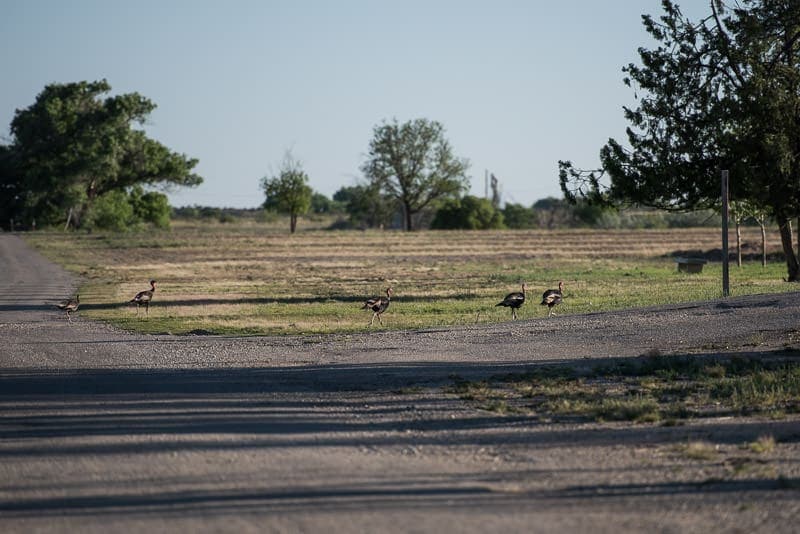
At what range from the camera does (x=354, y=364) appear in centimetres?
1627

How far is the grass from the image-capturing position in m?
11.4

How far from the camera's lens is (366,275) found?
4438cm

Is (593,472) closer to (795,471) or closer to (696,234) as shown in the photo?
(795,471)

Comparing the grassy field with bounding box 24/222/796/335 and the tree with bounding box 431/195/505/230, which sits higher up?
the tree with bounding box 431/195/505/230

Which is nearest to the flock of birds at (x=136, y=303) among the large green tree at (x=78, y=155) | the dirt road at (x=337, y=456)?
the dirt road at (x=337, y=456)

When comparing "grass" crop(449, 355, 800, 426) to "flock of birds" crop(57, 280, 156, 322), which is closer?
"grass" crop(449, 355, 800, 426)

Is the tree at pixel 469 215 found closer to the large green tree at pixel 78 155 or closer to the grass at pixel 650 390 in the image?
the large green tree at pixel 78 155

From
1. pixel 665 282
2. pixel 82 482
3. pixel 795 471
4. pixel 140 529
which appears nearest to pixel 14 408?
pixel 82 482

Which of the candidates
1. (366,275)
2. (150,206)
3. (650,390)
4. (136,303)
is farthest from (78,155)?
(650,390)

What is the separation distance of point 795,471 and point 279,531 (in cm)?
431

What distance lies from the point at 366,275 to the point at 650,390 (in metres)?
31.6

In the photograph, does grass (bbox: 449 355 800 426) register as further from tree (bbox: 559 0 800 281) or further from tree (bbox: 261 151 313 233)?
tree (bbox: 261 151 313 233)

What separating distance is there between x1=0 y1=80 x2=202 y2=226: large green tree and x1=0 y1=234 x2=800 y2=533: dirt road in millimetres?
74512

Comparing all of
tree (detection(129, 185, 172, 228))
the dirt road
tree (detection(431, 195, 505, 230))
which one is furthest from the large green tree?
the dirt road
